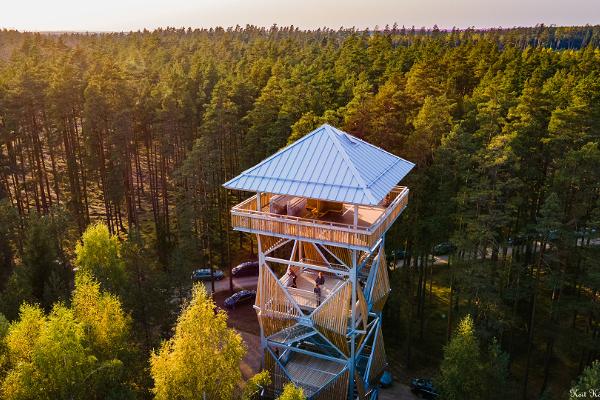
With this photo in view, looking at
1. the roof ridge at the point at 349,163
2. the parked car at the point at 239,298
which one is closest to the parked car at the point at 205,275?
the parked car at the point at 239,298

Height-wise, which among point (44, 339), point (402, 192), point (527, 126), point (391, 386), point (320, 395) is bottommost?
point (391, 386)

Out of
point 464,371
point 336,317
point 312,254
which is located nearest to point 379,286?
point 336,317

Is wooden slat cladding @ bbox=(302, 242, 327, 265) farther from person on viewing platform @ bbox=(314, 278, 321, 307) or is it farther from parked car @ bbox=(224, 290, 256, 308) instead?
parked car @ bbox=(224, 290, 256, 308)

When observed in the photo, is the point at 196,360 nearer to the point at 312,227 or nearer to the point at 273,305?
the point at 273,305

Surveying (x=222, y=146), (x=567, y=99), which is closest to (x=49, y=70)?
(x=222, y=146)

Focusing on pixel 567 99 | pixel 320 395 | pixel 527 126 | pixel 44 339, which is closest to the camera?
pixel 44 339

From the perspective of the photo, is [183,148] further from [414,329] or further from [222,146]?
[414,329]
